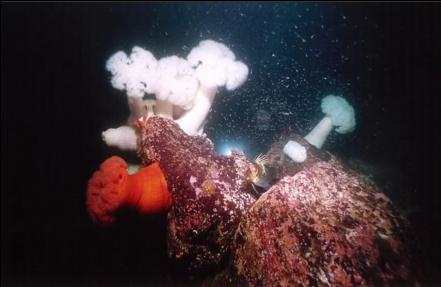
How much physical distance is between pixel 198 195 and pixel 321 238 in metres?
1.09

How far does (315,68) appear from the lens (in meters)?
14.1

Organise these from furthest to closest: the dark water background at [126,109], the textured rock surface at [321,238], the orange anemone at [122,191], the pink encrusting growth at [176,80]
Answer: the dark water background at [126,109] < the pink encrusting growth at [176,80] < the orange anemone at [122,191] < the textured rock surface at [321,238]

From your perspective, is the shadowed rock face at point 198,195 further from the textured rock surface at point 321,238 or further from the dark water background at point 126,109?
the dark water background at point 126,109

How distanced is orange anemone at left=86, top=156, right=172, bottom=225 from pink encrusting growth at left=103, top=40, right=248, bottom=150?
92cm

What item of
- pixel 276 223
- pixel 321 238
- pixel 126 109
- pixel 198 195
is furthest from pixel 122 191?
pixel 126 109

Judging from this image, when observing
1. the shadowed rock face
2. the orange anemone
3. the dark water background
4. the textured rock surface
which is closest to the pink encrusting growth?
the dark water background

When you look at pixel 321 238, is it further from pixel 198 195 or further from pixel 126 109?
pixel 126 109

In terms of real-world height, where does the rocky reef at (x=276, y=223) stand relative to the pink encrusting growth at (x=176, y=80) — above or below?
below

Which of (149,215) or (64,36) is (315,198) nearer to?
(149,215)

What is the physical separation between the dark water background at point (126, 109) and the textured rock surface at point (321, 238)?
1.37 ft

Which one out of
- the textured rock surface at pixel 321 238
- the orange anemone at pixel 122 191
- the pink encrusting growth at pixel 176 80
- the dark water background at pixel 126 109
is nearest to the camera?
the textured rock surface at pixel 321 238

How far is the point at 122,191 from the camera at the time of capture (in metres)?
2.62

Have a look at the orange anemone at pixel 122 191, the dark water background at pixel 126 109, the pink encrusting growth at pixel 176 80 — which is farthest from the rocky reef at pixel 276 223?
the pink encrusting growth at pixel 176 80

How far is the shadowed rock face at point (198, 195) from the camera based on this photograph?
263 cm
